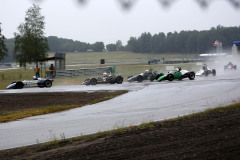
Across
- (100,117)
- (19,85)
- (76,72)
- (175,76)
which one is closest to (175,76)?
(175,76)

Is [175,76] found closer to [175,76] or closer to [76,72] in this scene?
[175,76]

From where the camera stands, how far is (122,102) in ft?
46.2

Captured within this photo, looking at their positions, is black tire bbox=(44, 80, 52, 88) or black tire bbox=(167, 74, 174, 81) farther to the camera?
black tire bbox=(44, 80, 52, 88)

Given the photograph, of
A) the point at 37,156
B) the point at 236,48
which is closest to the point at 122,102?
the point at 37,156

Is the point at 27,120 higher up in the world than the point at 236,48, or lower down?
lower down

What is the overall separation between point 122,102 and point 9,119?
5.02m

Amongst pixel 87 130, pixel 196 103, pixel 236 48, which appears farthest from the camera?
pixel 236 48

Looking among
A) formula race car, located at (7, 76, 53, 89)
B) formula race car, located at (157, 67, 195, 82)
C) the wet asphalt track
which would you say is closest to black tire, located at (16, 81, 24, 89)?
formula race car, located at (7, 76, 53, 89)

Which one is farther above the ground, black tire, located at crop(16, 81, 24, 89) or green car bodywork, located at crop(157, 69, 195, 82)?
green car bodywork, located at crop(157, 69, 195, 82)

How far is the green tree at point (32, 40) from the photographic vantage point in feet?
126

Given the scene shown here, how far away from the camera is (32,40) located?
38.9 meters

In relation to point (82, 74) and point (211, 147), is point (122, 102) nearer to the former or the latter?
point (211, 147)

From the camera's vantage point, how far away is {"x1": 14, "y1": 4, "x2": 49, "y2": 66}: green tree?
3842 centimetres

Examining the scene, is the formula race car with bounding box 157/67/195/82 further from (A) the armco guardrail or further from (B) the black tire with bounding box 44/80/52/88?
(A) the armco guardrail
